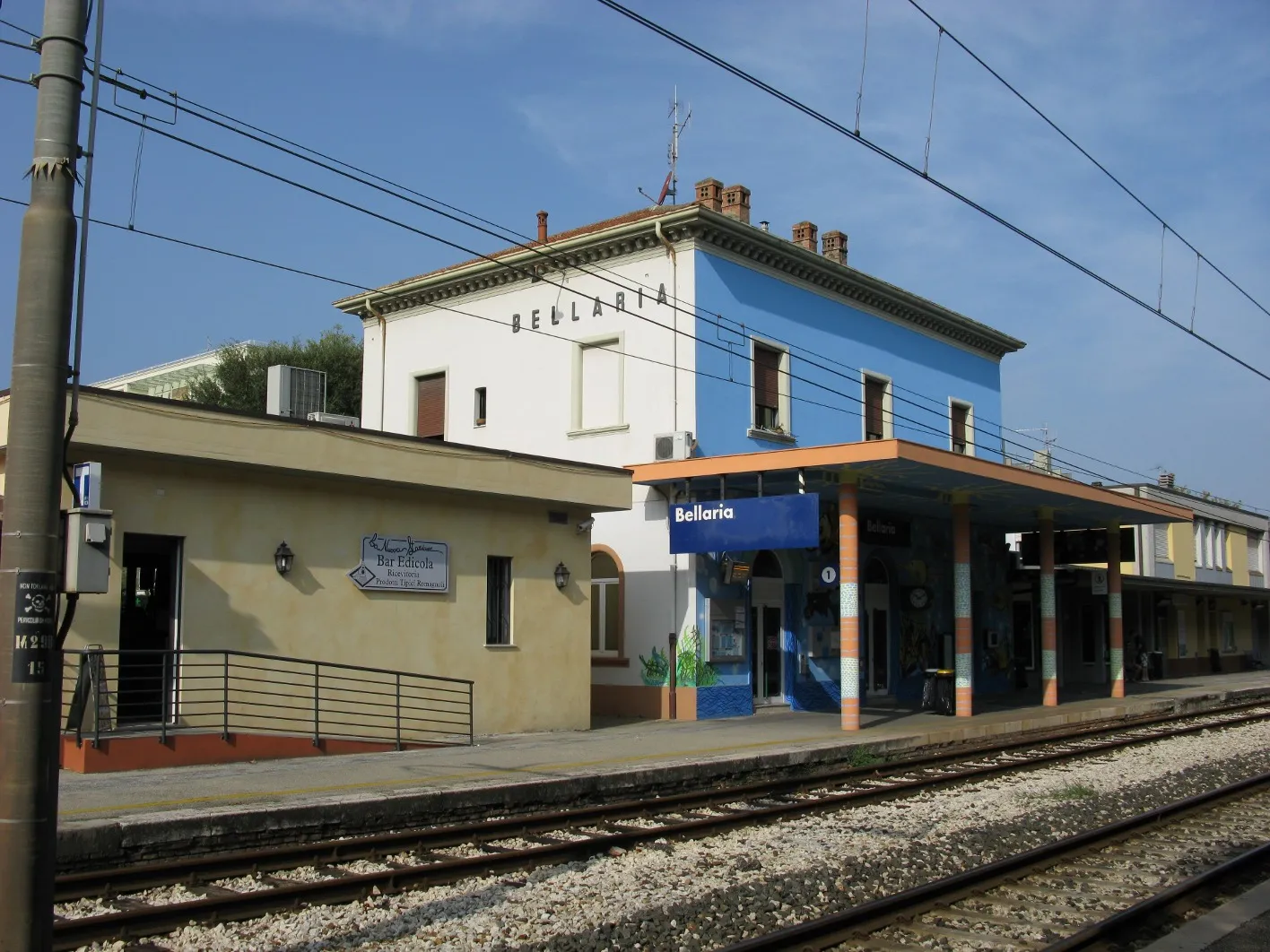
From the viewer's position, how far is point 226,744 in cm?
1363

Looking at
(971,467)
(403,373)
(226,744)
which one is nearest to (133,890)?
(226,744)

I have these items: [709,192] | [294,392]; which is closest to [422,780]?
[294,392]

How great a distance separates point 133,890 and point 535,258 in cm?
1764

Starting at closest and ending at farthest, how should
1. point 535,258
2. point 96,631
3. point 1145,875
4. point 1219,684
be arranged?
1. point 1145,875
2. point 96,631
3. point 535,258
4. point 1219,684

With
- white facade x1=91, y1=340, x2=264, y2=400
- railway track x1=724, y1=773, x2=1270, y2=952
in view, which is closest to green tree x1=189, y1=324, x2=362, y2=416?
white facade x1=91, y1=340, x2=264, y2=400

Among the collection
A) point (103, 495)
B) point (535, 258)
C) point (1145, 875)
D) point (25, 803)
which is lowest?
point (1145, 875)

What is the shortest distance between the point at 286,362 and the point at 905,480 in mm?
34569

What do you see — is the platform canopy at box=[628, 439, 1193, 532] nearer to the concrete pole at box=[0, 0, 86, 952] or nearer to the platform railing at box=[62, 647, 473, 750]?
the platform railing at box=[62, 647, 473, 750]

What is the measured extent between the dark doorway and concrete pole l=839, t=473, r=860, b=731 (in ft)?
32.4

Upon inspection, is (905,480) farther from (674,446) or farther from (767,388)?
(767,388)

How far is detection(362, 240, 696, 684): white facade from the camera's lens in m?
21.7

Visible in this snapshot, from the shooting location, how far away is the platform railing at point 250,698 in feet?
41.8

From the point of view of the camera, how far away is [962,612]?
2153 cm

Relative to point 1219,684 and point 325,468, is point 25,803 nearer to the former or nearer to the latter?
point 325,468
